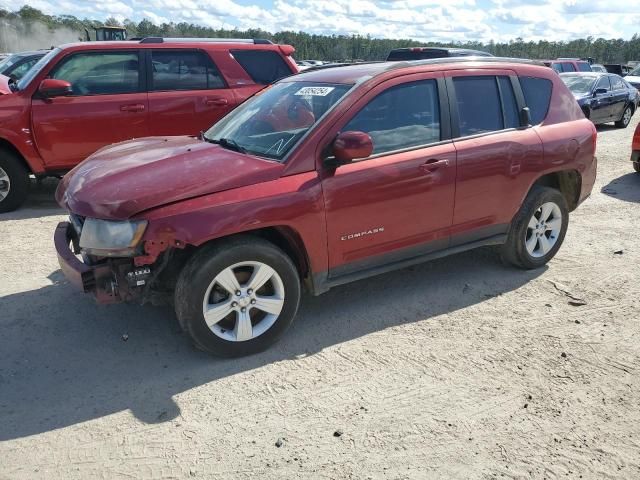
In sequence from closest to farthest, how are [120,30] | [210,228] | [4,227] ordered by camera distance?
[210,228] → [4,227] → [120,30]

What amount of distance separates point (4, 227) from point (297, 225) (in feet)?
13.8

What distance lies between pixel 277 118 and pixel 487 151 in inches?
66.3

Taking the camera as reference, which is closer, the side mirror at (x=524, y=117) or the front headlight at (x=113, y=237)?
the front headlight at (x=113, y=237)

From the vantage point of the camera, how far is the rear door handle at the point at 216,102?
7371mm

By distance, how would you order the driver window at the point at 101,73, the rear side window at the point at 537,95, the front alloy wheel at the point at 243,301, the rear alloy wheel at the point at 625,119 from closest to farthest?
the front alloy wheel at the point at 243,301 → the rear side window at the point at 537,95 → the driver window at the point at 101,73 → the rear alloy wheel at the point at 625,119

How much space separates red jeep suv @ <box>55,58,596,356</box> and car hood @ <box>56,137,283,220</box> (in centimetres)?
1


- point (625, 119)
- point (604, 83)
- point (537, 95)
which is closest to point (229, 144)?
point (537, 95)

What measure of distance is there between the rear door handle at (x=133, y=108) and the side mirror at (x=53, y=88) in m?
0.65

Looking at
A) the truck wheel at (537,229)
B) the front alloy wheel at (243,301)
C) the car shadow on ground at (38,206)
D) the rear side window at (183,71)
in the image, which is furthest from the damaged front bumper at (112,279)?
the rear side window at (183,71)

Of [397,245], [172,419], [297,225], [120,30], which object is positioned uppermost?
[120,30]

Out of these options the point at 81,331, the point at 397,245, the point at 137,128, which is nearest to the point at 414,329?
the point at 397,245

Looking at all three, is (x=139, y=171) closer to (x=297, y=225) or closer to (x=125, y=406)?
(x=297, y=225)

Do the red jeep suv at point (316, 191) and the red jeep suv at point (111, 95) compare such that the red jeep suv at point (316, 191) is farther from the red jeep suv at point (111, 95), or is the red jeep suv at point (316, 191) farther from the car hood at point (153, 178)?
the red jeep suv at point (111, 95)

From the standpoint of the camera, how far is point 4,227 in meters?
6.18
